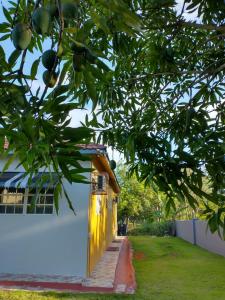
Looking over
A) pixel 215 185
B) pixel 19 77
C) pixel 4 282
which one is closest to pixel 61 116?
pixel 19 77

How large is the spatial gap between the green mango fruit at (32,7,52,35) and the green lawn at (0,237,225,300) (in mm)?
7445

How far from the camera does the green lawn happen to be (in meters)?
8.03

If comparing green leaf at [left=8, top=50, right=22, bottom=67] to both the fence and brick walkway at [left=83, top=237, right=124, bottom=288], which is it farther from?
the fence

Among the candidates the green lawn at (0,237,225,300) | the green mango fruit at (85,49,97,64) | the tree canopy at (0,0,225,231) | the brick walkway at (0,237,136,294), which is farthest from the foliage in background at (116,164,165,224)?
the green mango fruit at (85,49,97,64)

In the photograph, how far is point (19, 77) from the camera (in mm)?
1619

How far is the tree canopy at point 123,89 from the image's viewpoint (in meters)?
1.42

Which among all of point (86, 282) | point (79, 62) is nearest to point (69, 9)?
point (79, 62)

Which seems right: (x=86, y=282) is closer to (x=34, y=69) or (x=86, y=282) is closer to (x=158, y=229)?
(x=34, y=69)

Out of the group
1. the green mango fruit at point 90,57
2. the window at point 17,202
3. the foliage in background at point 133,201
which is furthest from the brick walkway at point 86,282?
the foliage in background at point 133,201

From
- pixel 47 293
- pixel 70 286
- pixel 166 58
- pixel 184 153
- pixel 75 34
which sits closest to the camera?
pixel 75 34

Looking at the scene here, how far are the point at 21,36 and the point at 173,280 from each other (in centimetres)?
980

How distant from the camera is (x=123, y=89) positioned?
16.2 feet

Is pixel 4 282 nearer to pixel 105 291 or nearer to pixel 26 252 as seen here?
pixel 26 252

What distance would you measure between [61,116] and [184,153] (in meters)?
1.84
